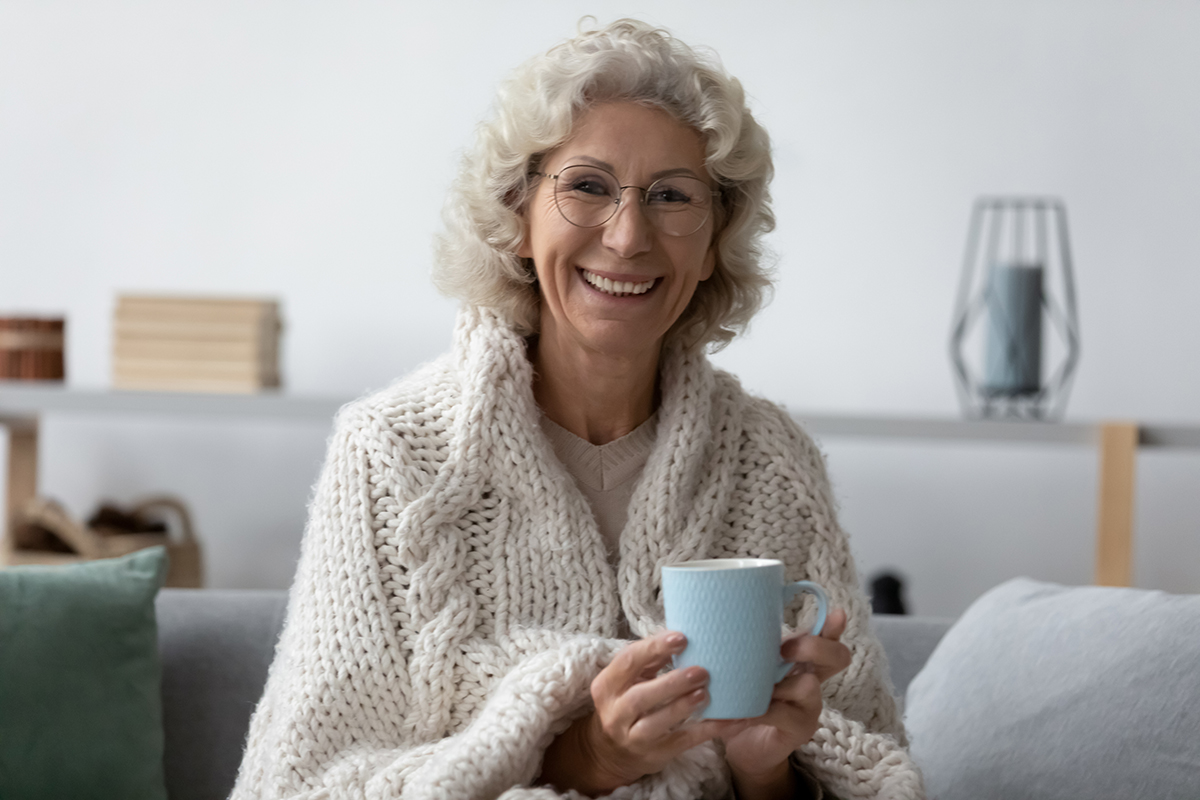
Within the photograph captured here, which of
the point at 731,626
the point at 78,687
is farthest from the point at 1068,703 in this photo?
the point at 78,687

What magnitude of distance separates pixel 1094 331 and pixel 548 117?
6.39 feet

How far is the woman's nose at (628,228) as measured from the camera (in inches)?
48.3

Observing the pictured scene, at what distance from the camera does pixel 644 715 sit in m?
0.98

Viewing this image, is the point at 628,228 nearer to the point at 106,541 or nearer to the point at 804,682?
the point at 804,682

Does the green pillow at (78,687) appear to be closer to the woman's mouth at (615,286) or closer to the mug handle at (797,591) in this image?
the woman's mouth at (615,286)

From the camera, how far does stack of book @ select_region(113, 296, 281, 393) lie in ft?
8.86

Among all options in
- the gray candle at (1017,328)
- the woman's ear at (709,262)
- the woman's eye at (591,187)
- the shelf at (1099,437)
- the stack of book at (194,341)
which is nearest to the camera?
the woman's eye at (591,187)

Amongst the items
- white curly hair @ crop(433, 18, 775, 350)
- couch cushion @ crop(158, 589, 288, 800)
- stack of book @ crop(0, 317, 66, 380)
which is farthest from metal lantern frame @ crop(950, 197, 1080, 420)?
stack of book @ crop(0, 317, 66, 380)

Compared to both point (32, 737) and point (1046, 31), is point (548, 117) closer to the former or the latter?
point (32, 737)

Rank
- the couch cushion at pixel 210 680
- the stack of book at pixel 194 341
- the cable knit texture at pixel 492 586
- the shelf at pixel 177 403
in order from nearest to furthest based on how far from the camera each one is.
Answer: the cable knit texture at pixel 492 586 → the couch cushion at pixel 210 680 → the shelf at pixel 177 403 → the stack of book at pixel 194 341

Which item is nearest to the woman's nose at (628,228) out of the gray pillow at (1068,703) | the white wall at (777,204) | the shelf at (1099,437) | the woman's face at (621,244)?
the woman's face at (621,244)

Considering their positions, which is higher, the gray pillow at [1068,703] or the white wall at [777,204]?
the white wall at [777,204]

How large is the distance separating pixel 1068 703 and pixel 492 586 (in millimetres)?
740

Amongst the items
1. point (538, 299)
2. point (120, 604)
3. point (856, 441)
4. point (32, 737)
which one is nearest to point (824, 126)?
point (856, 441)
